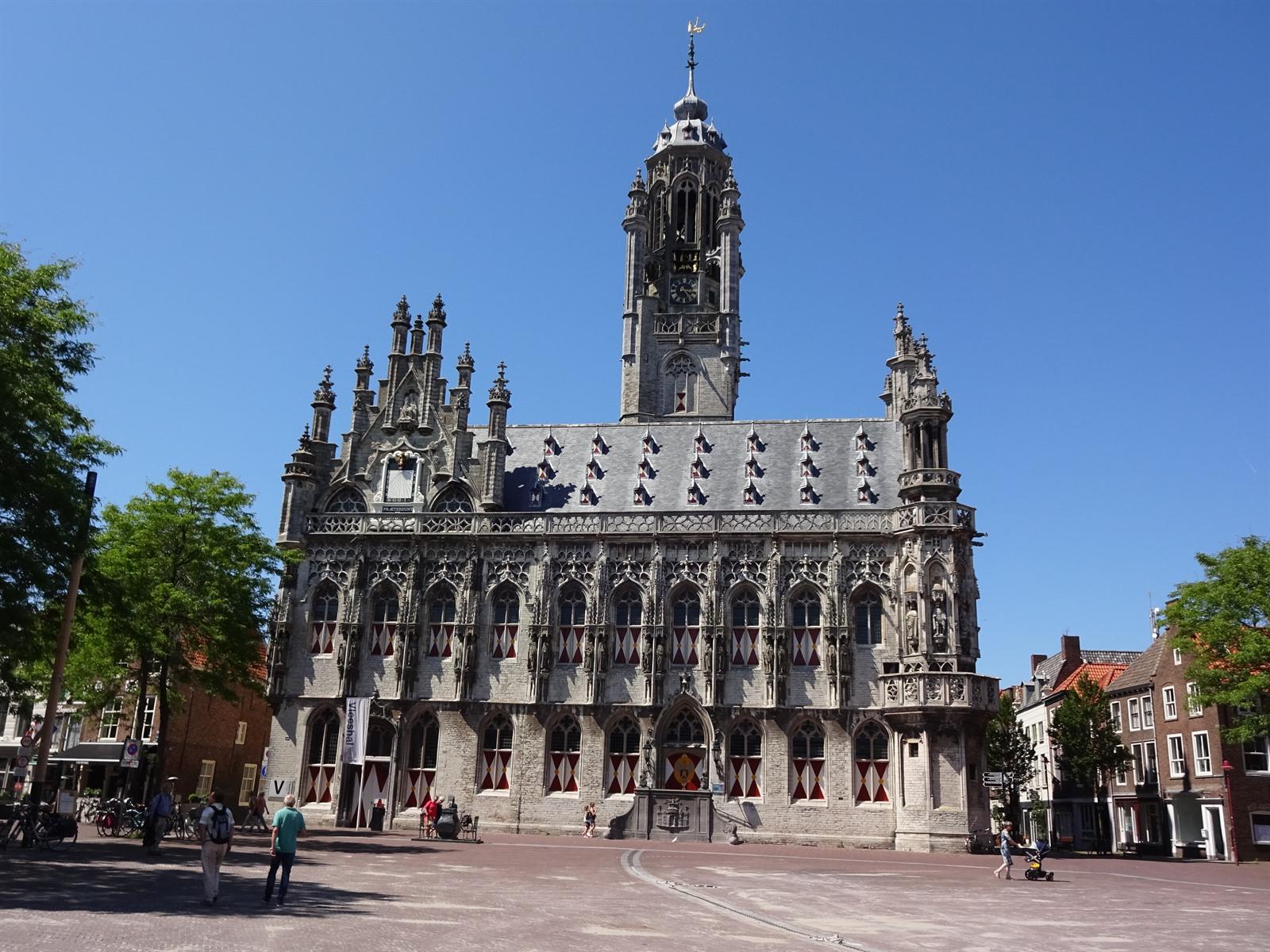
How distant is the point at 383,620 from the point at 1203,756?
37.4m

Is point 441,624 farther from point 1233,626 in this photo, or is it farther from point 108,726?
point 1233,626

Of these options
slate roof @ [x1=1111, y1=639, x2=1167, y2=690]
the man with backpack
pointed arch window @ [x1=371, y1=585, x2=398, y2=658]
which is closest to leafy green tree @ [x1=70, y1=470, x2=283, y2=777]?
pointed arch window @ [x1=371, y1=585, x2=398, y2=658]

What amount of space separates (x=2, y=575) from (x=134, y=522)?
1454 centimetres

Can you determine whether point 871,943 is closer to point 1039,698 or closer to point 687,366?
point 687,366

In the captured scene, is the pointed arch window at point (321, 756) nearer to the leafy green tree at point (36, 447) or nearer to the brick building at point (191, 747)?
the brick building at point (191, 747)

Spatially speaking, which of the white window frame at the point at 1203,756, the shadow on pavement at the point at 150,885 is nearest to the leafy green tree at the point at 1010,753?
the white window frame at the point at 1203,756

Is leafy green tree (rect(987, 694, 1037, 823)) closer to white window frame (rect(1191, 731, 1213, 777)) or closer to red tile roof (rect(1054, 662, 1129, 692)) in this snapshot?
red tile roof (rect(1054, 662, 1129, 692))

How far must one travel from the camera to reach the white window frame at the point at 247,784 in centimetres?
5553

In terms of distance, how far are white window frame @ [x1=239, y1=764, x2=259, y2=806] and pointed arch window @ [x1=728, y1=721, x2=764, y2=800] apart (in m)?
28.6

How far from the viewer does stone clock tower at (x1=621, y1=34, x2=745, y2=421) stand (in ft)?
206

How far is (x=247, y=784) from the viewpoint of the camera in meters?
56.2

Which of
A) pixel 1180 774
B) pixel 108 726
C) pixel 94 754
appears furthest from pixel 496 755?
pixel 1180 774

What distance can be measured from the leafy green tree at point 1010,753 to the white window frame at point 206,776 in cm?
4207

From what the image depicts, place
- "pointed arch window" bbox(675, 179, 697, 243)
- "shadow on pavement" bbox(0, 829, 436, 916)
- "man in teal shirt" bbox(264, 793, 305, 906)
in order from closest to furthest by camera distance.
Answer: "shadow on pavement" bbox(0, 829, 436, 916)
"man in teal shirt" bbox(264, 793, 305, 906)
"pointed arch window" bbox(675, 179, 697, 243)
